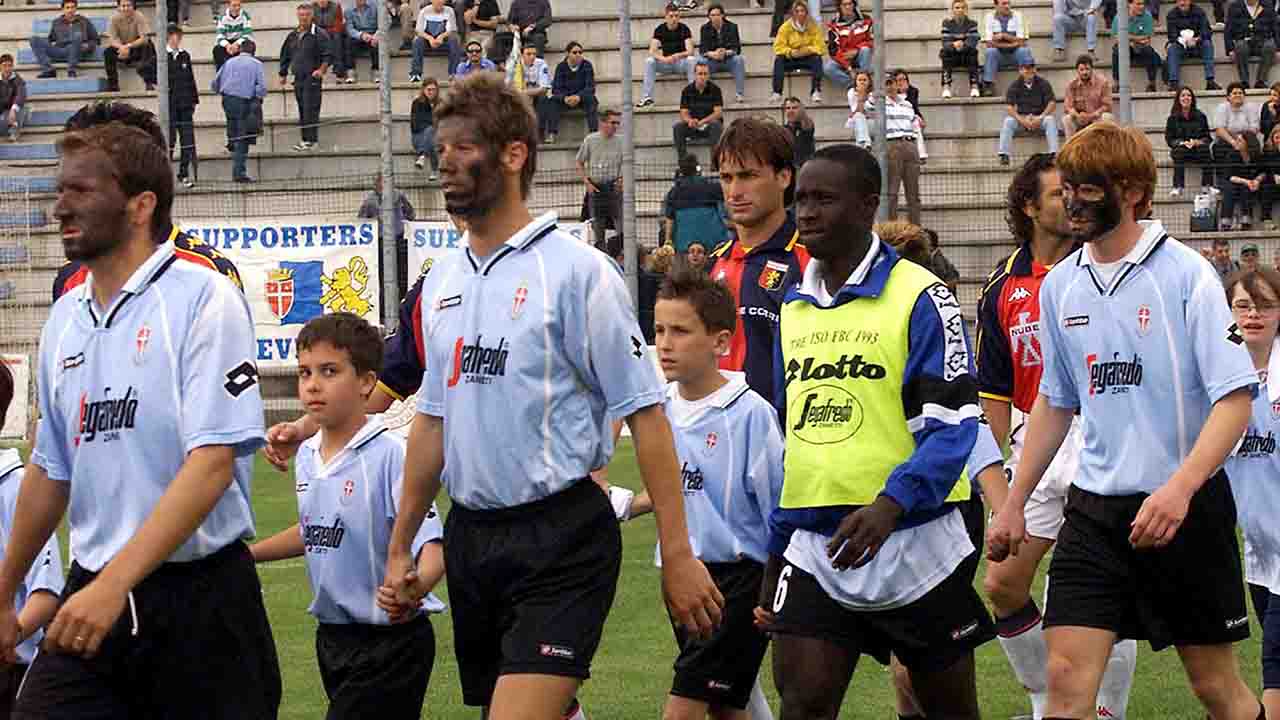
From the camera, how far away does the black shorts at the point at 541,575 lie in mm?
6012

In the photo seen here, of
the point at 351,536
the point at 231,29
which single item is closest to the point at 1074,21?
the point at 231,29

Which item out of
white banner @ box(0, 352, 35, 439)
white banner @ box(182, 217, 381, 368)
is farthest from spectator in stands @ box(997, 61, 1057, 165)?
white banner @ box(0, 352, 35, 439)

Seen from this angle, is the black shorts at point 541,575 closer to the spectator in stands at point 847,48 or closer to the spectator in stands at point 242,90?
the spectator in stands at point 847,48

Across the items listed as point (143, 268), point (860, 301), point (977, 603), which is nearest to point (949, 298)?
point (860, 301)

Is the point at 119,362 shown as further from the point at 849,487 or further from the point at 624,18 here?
the point at 624,18

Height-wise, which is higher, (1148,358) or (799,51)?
(799,51)

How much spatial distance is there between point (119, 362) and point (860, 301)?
91.1 inches

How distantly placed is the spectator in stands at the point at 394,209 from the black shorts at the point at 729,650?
1681 cm

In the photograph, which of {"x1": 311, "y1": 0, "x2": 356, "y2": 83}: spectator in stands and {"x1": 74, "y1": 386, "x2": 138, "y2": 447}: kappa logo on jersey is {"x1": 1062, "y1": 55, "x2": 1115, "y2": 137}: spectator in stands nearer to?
{"x1": 311, "y1": 0, "x2": 356, "y2": 83}: spectator in stands

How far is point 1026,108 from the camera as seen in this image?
2866 centimetres

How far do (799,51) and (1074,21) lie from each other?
406cm

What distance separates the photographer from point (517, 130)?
621cm

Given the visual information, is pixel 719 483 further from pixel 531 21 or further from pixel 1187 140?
pixel 531 21

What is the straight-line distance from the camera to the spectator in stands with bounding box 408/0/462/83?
30.3 meters
